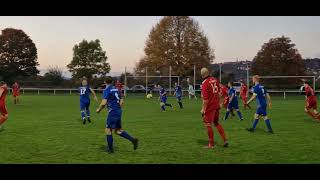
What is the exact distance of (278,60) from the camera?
67.8m

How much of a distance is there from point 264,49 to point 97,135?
5849 cm

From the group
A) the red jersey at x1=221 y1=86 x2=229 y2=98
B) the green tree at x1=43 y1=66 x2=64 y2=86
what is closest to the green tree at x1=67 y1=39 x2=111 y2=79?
the green tree at x1=43 y1=66 x2=64 y2=86

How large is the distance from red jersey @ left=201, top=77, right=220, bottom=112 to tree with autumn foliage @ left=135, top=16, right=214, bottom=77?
51642 mm

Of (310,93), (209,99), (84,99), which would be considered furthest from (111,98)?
(310,93)

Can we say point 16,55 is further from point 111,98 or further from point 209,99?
point 209,99

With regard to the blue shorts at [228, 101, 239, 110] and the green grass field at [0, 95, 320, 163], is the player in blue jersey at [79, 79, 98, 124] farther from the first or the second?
the blue shorts at [228, 101, 239, 110]

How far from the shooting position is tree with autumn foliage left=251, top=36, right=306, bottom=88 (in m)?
65.8

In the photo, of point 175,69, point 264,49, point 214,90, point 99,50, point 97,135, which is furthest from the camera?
point 99,50

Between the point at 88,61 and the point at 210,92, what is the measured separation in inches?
2560

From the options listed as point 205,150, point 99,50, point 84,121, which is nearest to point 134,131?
point 84,121

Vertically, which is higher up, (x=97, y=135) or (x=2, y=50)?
(x=2, y=50)

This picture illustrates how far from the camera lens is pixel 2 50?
78.5 metres

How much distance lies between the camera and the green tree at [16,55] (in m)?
75.4
